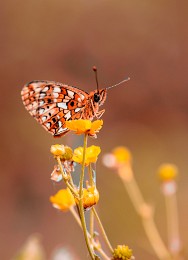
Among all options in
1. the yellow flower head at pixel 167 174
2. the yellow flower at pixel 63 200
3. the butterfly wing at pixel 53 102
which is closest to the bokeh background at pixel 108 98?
the yellow flower head at pixel 167 174

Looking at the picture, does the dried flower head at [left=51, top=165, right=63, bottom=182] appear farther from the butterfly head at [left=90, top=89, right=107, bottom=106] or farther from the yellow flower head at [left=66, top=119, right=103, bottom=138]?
the butterfly head at [left=90, top=89, right=107, bottom=106]

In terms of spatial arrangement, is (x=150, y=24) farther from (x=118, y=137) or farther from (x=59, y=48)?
(x=118, y=137)

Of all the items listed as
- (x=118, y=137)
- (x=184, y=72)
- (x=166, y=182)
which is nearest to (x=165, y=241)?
(x=118, y=137)

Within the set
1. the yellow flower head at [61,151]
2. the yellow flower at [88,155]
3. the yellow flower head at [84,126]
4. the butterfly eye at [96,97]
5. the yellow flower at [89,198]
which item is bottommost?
the yellow flower at [89,198]

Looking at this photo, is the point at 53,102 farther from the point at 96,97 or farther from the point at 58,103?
the point at 96,97

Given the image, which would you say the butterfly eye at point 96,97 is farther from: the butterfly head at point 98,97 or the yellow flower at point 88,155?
the yellow flower at point 88,155
